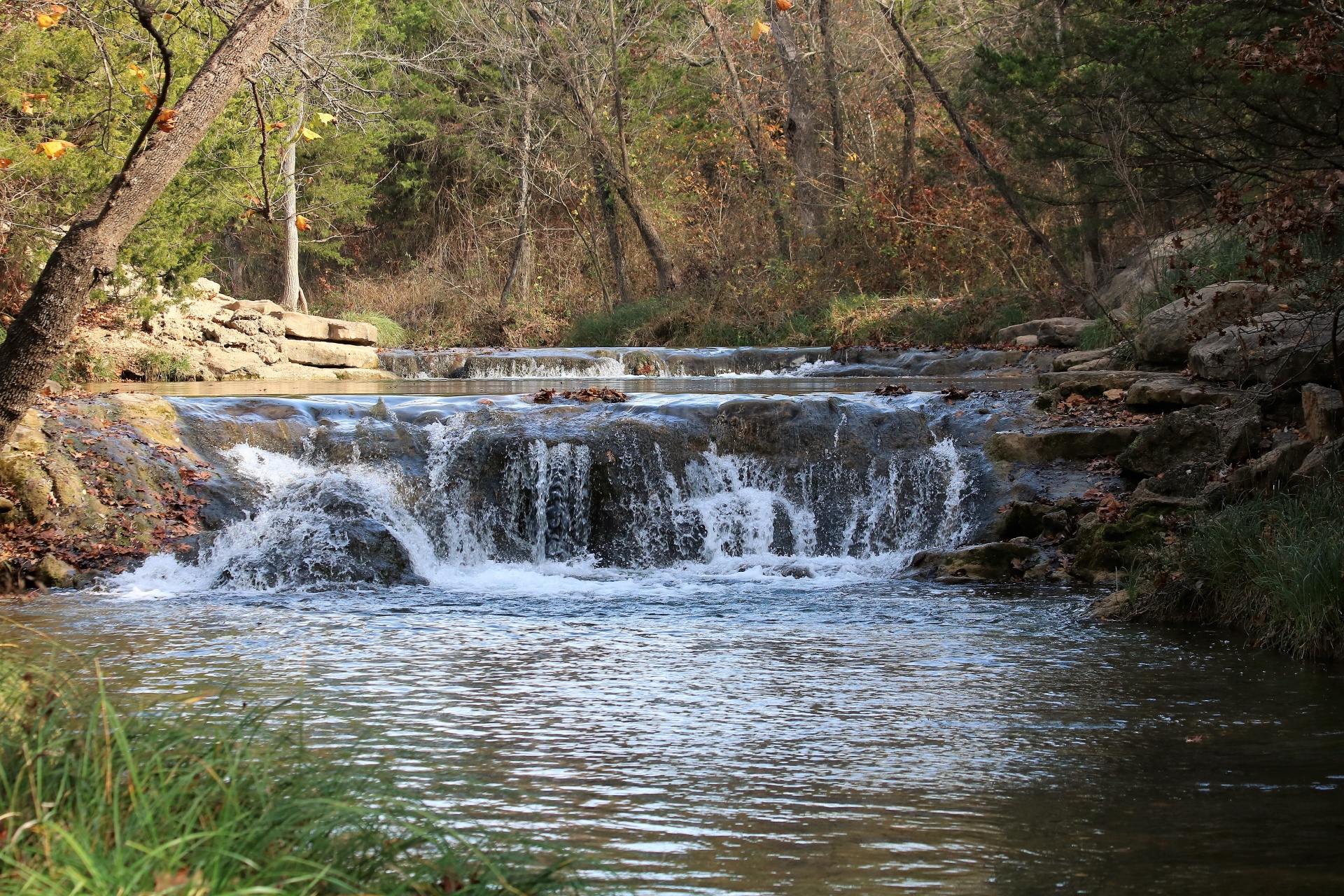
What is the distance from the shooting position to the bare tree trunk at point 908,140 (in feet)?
79.3

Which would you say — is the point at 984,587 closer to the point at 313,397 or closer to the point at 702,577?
the point at 702,577

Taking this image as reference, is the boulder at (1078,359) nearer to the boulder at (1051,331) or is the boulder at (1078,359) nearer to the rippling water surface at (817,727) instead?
the boulder at (1051,331)

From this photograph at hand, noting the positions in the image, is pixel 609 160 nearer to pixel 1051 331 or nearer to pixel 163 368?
pixel 163 368

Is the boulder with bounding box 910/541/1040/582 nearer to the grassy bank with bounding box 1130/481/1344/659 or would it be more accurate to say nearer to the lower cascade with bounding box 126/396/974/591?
the lower cascade with bounding box 126/396/974/591

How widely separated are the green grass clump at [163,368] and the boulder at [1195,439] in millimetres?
13288

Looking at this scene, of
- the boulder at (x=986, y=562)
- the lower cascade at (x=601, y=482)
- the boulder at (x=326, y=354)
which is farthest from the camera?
the boulder at (x=326, y=354)

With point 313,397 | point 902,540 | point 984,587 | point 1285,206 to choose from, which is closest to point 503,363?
point 313,397

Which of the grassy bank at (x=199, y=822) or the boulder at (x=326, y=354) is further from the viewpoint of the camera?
the boulder at (x=326, y=354)

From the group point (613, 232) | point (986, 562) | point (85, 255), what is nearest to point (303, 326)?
point (613, 232)

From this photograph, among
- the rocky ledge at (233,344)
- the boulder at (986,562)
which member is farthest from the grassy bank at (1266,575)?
the rocky ledge at (233,344)

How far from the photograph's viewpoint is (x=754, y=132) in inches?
1097

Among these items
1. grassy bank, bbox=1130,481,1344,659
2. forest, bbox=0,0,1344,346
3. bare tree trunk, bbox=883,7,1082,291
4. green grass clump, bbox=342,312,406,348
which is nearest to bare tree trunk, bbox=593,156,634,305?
forest, bbox=0,0,1344,346

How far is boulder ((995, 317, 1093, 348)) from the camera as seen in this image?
56.9ft

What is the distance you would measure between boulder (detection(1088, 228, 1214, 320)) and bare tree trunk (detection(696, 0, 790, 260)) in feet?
26.8
